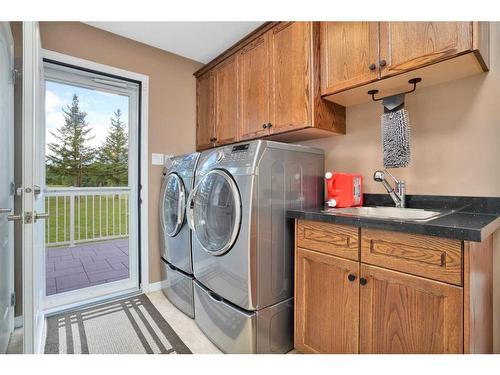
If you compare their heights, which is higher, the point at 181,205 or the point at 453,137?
the point at 453,137

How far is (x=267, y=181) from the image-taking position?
1.48 metres

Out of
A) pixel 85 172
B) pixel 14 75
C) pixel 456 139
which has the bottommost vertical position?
pixel 85 172

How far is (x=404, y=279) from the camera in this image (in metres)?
1.07

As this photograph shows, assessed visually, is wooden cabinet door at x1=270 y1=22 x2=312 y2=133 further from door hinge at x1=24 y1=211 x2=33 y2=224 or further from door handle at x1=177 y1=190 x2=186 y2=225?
door hinge at x1=24 y1=211 x2=33 y2=224

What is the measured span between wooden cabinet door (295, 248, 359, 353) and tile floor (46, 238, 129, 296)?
2028 millimetres

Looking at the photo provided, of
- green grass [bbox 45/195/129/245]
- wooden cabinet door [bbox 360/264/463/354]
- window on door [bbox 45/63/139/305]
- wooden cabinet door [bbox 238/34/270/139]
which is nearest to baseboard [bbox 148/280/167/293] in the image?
window on door [bbox 45/63/139/305]

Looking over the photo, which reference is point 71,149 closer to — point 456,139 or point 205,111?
point 205,111

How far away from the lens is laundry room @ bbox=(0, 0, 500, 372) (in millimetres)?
1135

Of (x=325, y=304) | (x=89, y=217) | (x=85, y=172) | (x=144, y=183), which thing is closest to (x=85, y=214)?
(x=89, y=217)

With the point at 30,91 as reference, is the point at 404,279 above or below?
below

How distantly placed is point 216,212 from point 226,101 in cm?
126

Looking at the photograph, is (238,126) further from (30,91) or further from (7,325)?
(7,325)
